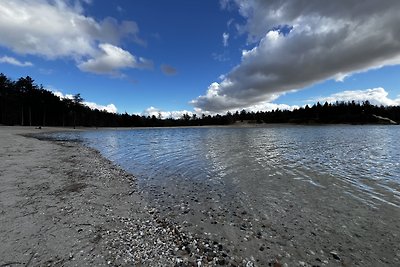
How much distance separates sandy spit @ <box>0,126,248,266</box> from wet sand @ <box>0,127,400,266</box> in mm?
26

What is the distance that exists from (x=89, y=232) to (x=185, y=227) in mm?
2877

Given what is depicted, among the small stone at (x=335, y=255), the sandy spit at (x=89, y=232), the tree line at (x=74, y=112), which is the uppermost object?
the tree line at (x=74, y=112)

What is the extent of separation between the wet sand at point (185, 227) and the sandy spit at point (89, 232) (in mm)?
26

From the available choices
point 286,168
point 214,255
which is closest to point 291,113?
point 286,168

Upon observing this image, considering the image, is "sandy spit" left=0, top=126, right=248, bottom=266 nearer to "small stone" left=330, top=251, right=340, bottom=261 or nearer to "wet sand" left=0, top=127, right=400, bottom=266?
"wet sand" left=0, top=127, right=400, bottom=266

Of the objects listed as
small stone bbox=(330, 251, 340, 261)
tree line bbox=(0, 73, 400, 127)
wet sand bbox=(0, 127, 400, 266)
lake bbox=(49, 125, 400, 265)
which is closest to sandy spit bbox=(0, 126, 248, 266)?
wet sand bbox=(0, 127, 400, 266)

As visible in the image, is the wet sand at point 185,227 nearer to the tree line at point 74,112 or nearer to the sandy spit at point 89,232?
the sandy spit at point 89,232

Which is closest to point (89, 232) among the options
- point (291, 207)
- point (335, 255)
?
point (335, 255)

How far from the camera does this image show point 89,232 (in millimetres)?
6188

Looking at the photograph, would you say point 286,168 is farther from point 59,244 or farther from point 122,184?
point 59,244

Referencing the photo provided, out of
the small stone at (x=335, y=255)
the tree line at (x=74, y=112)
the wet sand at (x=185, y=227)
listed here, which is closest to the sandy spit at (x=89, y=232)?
→ the wet sand at (x=185, y=227)

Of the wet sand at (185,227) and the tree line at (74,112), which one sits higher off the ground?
the tree line at (74,112)

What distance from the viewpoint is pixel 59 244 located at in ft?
18.0

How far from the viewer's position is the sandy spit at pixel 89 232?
5.03 m
